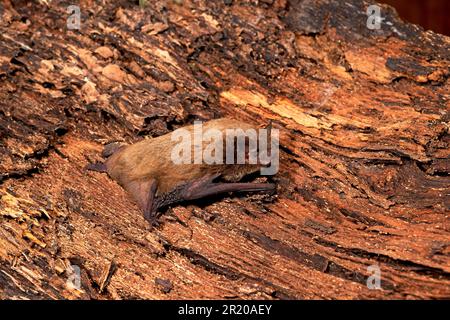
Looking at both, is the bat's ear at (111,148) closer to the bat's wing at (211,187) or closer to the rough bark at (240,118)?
the rough bark at (240,118)

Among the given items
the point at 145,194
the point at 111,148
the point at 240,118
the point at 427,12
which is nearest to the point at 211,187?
the point at 145,194

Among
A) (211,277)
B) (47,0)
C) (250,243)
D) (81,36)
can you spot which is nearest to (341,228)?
(250,243)

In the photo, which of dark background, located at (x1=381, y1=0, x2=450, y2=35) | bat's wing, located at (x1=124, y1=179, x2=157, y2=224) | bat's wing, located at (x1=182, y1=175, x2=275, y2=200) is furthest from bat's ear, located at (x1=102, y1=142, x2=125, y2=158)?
dark background, located at (x1=381, y1=0, x2=450, y2=35)

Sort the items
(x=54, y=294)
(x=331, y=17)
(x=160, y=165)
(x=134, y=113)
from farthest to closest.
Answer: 1. (x=331, y=17)
2. (x=134, y=113)
3. (x=160, y=165)
4. (x=54, y=294)

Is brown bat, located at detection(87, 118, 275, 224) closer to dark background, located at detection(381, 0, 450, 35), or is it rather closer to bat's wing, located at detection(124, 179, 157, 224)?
bat's wing, located at detection(124, 179, 157, 224)

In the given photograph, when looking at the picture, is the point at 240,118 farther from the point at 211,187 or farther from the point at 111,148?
the point at 111,148

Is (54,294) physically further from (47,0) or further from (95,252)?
(47,0)

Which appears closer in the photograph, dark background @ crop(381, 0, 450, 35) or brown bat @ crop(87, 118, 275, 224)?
brown bat @ crop(87, 118, 275, 224)
